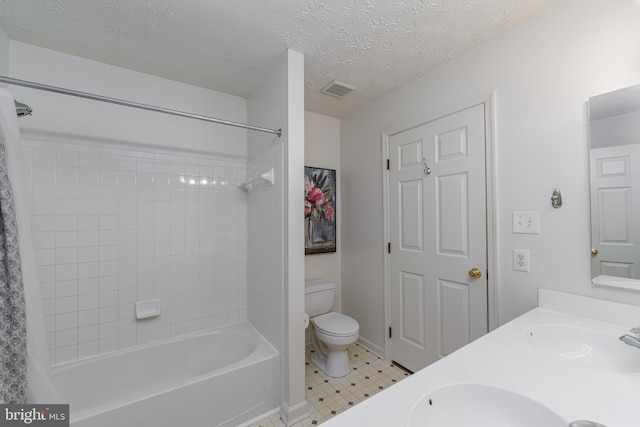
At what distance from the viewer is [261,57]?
170cm

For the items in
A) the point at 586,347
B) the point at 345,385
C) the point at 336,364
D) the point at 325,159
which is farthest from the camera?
the point at 325,159

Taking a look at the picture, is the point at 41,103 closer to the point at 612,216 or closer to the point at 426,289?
the point at 426,289

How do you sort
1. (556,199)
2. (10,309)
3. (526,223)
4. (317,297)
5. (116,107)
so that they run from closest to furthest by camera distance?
(10,309), (556,199), (526,223), (116,107), (317,297)

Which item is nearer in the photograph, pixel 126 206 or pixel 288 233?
pixel 288 233

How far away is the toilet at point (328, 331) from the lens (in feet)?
6.47

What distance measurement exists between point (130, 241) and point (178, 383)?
101 centimetres

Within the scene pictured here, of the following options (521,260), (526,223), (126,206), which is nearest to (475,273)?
(521,260)

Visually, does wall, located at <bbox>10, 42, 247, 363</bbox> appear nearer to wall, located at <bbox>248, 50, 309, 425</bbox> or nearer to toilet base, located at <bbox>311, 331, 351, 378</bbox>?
wall, located at <bbox>248, 50, 309, 425</bbox>

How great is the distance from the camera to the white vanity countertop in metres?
0.59

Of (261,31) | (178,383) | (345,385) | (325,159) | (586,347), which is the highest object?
(261,31)

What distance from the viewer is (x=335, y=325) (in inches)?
81.3

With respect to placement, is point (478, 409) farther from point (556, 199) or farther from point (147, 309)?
point (147, 309)

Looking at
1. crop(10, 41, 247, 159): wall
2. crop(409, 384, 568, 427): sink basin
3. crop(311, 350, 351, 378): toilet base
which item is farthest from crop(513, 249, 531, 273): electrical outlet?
crop(10, 41, 247, 159): wall

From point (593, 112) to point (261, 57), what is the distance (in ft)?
5.98
